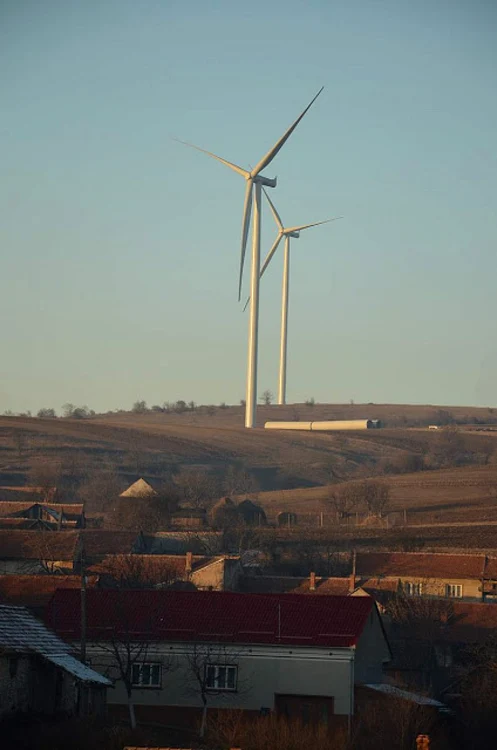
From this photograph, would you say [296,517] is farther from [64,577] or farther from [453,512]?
[64,577]

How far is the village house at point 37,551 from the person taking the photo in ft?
170

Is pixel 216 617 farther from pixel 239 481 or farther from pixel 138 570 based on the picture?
pixel 239 481

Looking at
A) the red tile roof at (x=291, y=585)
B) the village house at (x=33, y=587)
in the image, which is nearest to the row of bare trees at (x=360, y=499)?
the red tile roof at (x=291, y=585)

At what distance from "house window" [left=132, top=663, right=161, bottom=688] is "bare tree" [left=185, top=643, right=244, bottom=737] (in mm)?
652

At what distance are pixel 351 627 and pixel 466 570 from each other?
81.8 feet

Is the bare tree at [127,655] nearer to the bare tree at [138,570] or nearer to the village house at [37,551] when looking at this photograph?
the bare tree at [138,570]

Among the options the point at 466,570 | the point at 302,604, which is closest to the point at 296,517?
the point at 466,570

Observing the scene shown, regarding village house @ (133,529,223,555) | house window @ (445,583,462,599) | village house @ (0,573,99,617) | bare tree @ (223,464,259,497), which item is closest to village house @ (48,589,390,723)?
village house @ (0,573,99,617)

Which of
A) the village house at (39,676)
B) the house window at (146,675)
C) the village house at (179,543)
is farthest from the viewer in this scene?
the village house at (179,543)

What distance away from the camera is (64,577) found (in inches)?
1658

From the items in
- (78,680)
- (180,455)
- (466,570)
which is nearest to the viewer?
A: (78,680)

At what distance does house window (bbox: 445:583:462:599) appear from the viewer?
52.0 m

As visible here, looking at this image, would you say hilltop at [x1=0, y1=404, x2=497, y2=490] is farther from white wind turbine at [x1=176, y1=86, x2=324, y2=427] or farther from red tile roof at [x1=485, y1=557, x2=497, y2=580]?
red tile roof at [x1=485, y1=557, x2=497, y2=580]

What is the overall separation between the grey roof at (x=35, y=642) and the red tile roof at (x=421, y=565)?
28.0 metres
